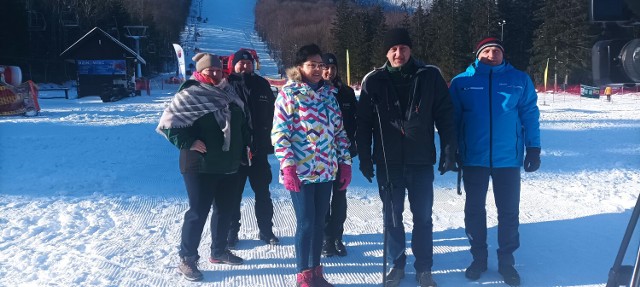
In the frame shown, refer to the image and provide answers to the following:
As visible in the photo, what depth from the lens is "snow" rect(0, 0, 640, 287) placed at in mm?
3820

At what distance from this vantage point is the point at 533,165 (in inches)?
143

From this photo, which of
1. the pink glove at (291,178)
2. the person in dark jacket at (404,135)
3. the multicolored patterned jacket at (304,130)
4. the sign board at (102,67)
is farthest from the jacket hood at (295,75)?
the sign board at (102,67)

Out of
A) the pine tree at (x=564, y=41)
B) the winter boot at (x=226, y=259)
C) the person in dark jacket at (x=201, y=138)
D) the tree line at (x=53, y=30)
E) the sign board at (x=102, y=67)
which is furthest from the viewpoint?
the pine tree at (x=564, y=41)

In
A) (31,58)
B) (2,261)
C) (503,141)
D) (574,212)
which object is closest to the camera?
(503,141)

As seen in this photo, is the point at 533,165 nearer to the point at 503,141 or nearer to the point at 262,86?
the point at 503,141

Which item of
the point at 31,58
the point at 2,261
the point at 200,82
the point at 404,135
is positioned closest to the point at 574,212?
the point at 404,135

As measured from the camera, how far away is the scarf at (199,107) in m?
3.60

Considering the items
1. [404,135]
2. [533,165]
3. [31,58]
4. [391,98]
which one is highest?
[31,58]

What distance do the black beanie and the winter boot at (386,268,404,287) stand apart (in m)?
1.60

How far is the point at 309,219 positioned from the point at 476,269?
135 cm

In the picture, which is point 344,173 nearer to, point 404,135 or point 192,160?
point 404,135

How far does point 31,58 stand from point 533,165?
47.8 meters

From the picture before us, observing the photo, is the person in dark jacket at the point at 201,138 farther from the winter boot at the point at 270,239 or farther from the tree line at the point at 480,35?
the tree line at the point at 480,35

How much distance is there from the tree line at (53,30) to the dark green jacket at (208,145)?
4236cm
